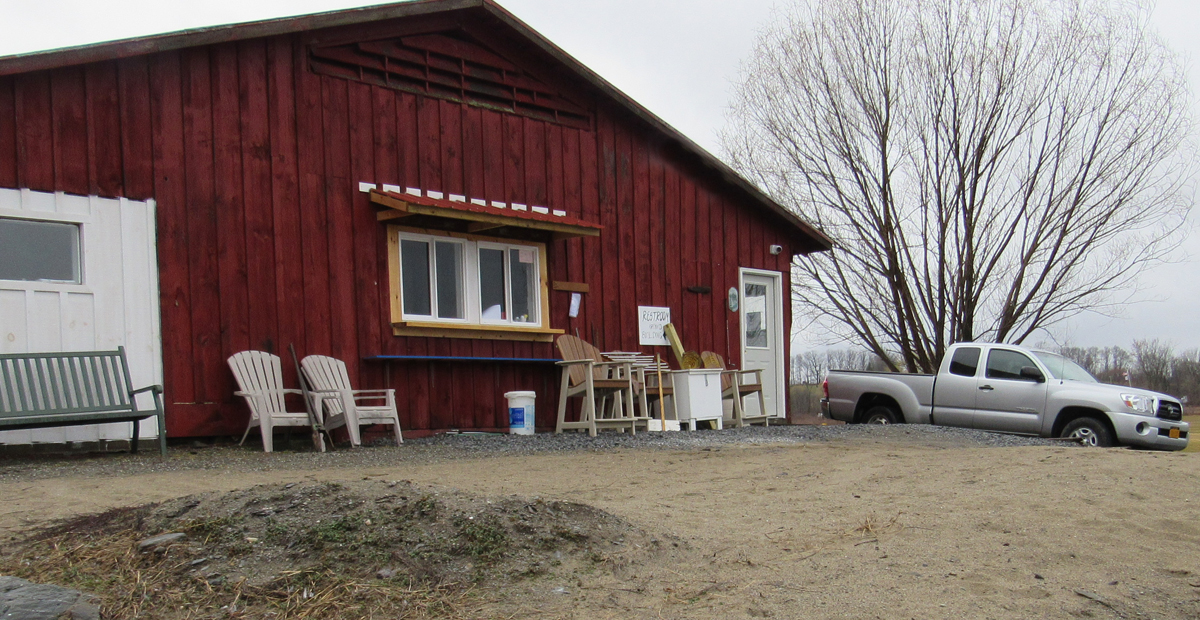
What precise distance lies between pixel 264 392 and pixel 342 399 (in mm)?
637

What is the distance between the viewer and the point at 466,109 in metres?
10.4

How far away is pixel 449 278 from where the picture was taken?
32.9 ft

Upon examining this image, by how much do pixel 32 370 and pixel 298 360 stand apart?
2125mm

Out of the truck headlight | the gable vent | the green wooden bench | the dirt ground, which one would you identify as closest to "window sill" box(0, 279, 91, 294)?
the green wooden bench

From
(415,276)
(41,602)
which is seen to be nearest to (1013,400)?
(415,276)

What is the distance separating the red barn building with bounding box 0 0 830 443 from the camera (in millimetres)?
7824

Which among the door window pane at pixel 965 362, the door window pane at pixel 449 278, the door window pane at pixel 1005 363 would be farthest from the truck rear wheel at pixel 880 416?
the door window pane at pixel 449 278

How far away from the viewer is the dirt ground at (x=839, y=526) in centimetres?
359

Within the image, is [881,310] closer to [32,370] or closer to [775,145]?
[775,145]

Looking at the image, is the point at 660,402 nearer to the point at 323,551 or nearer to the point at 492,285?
the point at 492,285

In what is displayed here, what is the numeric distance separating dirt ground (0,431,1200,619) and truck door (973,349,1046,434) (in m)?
4.28

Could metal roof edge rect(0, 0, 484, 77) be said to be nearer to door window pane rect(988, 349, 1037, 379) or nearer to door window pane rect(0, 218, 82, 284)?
door window pane rect(0, 218, 82, 284)

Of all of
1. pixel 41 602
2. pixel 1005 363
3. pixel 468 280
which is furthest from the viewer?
pixel 1005 363

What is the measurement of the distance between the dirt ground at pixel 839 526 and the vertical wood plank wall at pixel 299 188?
2.33m
